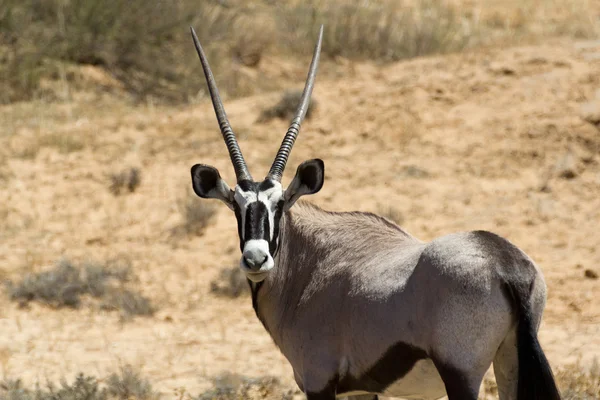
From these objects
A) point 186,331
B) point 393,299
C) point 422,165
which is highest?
point 393,299

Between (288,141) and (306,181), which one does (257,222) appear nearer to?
(306,181)

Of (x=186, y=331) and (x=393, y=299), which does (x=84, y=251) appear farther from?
(x=393, y=299)

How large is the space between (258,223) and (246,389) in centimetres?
278

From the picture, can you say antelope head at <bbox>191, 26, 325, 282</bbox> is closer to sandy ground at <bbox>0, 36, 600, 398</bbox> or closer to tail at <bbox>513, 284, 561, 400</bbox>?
tail at <bbox>513, 284, 561, 400</bbox>

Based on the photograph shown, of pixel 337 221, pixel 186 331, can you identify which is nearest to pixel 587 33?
pixel 186 331

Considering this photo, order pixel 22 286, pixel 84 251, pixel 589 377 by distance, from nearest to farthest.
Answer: pixel 589 377
pixel 22 286
pixel 84 251

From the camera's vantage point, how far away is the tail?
4.98 meters

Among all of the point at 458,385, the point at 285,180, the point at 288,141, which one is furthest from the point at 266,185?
the point at 285,180

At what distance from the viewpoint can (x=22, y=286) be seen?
10.4 metres

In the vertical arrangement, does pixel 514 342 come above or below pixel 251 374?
above

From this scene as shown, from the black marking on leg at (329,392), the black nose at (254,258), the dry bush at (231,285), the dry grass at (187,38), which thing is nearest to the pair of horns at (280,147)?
the black nose at (254,258)

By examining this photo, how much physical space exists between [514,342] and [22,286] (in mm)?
6553

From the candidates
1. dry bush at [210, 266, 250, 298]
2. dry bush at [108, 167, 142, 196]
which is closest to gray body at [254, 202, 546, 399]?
dry bush at [210, 266, 250, 298]

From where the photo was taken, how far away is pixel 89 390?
786 centimetres
